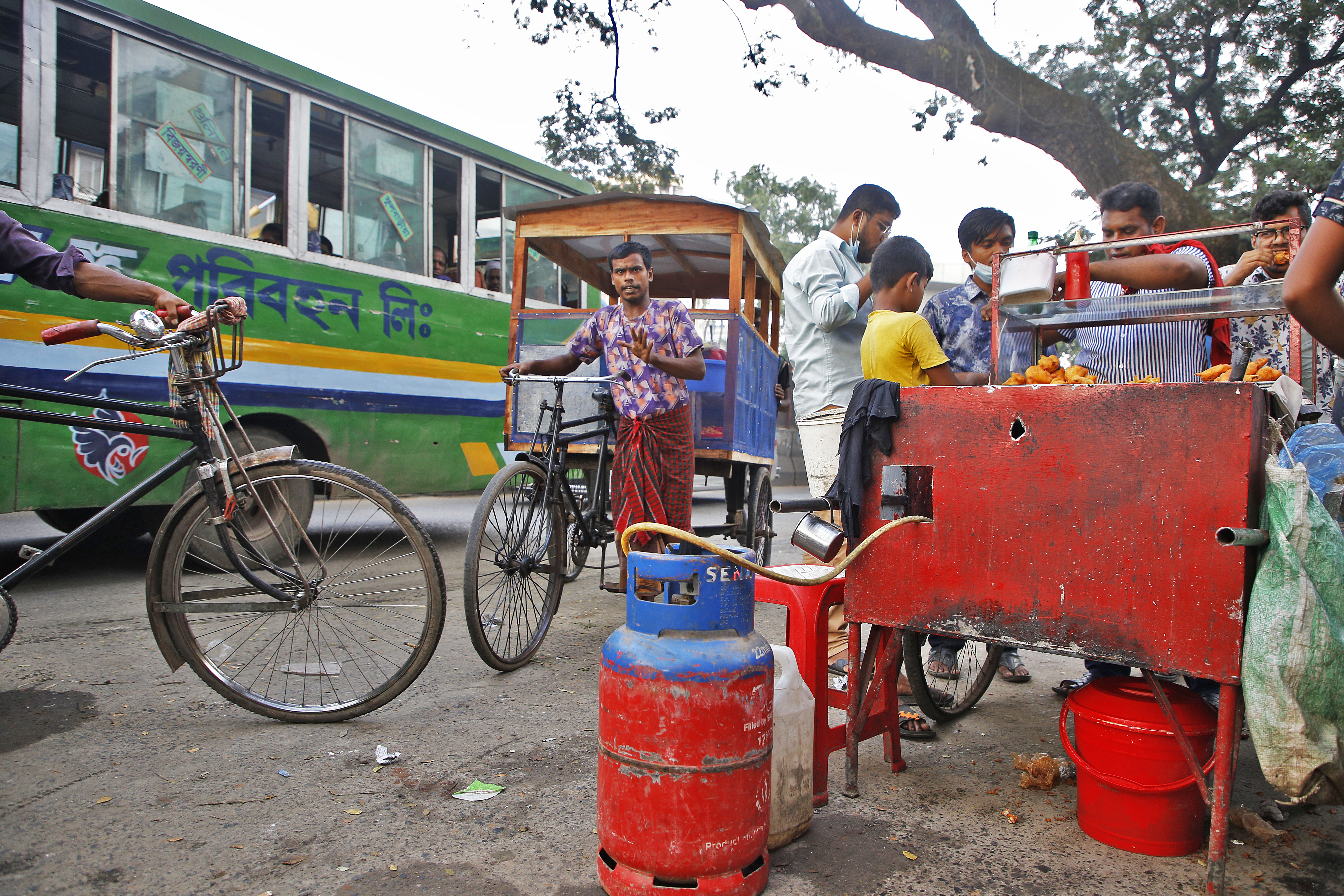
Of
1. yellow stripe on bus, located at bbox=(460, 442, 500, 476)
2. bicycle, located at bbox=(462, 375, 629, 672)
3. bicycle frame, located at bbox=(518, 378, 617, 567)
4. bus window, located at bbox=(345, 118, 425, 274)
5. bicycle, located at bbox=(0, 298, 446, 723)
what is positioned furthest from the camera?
yellow stripe on bus, located at bbox=(460, 442, 500, 476)

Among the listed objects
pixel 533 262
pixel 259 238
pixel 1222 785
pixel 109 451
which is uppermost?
pixel 533 262

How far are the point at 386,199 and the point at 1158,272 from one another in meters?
5.23

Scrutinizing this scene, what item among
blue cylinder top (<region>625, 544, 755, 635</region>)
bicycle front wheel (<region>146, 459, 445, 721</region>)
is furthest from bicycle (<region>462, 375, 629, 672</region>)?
blue cylinder top (<region>625, 544, 755, 635</region>)

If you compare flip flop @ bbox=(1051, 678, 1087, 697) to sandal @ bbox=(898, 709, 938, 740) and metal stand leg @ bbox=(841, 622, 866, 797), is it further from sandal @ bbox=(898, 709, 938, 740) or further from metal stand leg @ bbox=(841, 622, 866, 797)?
metal stand leg @ bbox=(841, 622, 866, 797)

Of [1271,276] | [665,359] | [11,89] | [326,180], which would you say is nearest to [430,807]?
[665,359]

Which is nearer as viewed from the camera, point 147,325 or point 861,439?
point 861,439

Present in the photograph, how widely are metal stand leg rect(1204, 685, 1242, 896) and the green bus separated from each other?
4.47 meters

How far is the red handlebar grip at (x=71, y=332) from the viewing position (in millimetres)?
2377

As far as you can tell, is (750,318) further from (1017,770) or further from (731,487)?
(1017,770)

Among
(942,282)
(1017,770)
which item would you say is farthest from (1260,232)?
(942,282)

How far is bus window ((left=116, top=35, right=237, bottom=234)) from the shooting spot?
4676 millimetres

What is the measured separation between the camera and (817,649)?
2232mm

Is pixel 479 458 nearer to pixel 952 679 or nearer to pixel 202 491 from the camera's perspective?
pixel 202 491

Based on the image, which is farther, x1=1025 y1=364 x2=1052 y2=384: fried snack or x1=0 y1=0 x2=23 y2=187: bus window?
x1=0 y1=0 x2=23 y2=187: bus window
